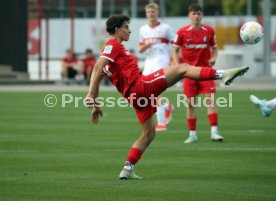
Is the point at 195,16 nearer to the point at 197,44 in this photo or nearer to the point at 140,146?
the point at 197,44

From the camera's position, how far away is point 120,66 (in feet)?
36.5

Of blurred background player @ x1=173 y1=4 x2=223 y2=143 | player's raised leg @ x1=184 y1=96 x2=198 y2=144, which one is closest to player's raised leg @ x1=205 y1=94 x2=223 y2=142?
blurred background player @ x1=173 y1=4 x2=223 y2=143

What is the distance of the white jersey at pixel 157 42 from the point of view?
18.2 metres

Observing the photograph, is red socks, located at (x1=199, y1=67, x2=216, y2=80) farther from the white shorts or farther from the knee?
the white shorts

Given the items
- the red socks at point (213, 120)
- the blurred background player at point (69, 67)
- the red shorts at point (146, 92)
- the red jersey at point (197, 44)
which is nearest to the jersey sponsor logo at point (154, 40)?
the red jersey at point (197, 44)

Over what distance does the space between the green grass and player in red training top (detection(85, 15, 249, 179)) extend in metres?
0.56

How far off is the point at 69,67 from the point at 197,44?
22936 millimetres

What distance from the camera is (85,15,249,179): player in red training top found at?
1093 cm

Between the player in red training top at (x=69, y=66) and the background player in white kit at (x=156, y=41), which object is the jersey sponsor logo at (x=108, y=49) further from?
the player in red training top at (x=69, y=66)

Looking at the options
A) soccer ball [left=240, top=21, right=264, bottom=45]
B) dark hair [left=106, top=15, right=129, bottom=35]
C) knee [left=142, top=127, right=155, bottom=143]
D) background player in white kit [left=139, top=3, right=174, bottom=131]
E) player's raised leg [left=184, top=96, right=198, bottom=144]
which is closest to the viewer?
knee [left=142, top=127, right=155, bottom=143]

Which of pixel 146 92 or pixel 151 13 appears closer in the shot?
pixel 146 92

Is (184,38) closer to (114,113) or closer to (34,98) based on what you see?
(114,113)

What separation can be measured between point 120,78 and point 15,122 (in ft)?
27.6

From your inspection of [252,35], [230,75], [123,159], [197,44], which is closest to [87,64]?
[197,44]
